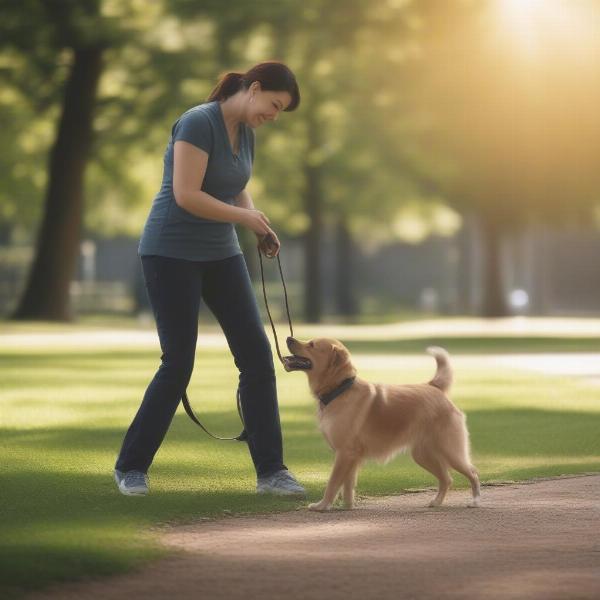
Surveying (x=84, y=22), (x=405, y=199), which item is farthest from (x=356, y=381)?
(x=405, y=199)

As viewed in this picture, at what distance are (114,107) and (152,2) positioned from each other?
8.58 ft

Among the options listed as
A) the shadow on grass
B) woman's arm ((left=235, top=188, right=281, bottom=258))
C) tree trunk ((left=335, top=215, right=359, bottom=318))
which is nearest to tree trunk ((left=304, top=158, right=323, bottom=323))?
tree trunk ((left=335, top=215, right=359, bottom=318))

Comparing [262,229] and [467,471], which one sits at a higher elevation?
[262,229]

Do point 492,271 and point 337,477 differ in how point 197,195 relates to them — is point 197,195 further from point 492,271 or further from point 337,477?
point 492,271

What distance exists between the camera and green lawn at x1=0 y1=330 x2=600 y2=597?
6520mm


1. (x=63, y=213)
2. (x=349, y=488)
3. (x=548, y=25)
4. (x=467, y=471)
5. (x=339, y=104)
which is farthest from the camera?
(x=339, y=104)

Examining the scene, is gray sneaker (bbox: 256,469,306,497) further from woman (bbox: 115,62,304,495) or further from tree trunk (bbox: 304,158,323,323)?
tree trunk (bbox: 304,158,323,323)

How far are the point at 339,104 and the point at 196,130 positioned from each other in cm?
2818

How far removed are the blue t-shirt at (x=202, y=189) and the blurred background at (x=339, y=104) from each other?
23.0 m

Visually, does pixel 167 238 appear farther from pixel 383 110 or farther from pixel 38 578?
pixel 383 110

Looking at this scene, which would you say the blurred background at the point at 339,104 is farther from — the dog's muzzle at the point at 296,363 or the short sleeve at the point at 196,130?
the dog's muzzle at the point at 296,363

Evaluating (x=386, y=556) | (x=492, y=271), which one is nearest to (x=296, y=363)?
(x=386, y=556)

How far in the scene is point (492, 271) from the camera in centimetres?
3894

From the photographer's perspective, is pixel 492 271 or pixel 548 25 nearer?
pixel 548 25
